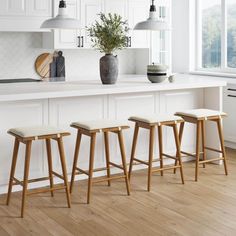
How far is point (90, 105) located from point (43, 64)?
225 centimetres

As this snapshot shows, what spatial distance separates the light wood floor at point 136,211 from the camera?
407 cm

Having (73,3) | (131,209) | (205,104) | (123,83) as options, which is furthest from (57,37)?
(131,209)

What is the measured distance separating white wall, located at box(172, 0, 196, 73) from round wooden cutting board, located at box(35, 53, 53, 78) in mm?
2099

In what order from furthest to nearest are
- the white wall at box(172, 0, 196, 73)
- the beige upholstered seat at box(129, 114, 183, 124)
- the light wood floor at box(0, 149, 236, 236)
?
1. the white wall at box(172, 0, 196, 73)
2. the beige upholstered seat at box(129, 114, 183, 124)
3. the light wood floor at box(0, 149, 236, 236)

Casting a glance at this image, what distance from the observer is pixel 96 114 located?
5.44 m

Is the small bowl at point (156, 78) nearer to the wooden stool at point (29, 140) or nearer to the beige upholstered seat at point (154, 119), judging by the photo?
the beige upholstered seat at point (154, 119)

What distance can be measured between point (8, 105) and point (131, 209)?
149 cm

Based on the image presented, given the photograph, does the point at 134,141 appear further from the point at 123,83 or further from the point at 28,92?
the point at 28,92

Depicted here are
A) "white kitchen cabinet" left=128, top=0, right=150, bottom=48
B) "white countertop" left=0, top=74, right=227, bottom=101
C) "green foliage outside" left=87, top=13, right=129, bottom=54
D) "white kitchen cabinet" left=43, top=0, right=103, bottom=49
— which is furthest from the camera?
"white kitchen cabinet" left=128, top=0, right=150, bottom=48

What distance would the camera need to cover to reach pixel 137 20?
7676mm

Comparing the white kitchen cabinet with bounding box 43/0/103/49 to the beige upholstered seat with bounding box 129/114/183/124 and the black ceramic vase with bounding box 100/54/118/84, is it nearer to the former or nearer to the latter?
the black ceramic vase with bounding box 100/54/118/84

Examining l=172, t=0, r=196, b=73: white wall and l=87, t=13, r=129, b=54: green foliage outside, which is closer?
l=87, t=13, r=129, b=54: green foliage outside

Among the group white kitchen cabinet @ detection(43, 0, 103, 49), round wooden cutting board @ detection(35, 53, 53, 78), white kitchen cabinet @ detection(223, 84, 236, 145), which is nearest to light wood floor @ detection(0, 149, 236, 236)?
white kitchen cabinet @ detection(223, 84, 236, 145)

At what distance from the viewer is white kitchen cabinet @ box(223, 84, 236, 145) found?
7.08 metres
